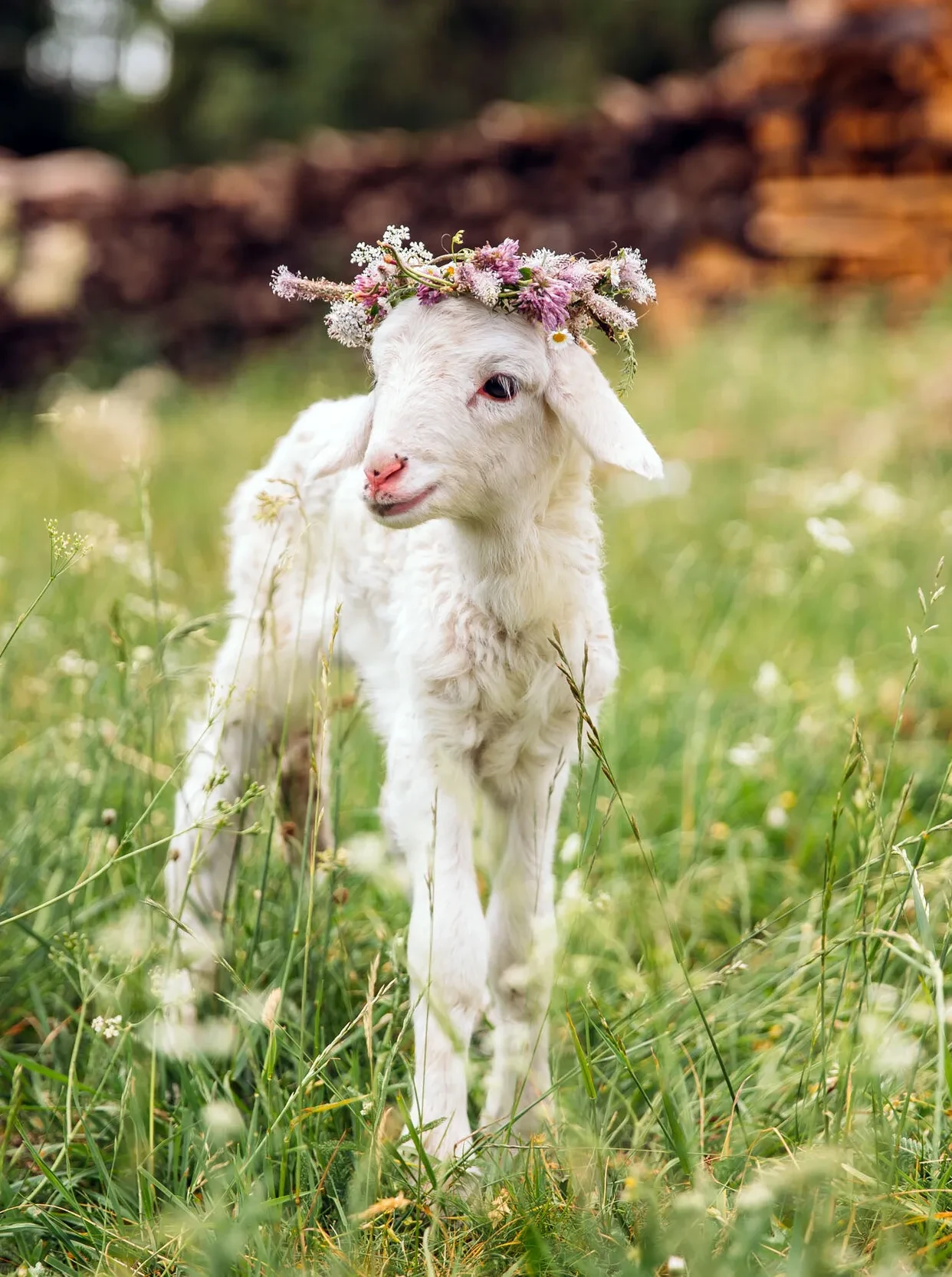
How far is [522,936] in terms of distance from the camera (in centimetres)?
242

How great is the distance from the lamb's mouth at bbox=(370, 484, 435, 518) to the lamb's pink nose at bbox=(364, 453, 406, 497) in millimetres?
23

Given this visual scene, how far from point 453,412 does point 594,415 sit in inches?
9.3

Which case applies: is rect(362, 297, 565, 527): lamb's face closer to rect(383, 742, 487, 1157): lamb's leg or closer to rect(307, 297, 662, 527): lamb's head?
rect(307, 297, 662, 527): lamb's head

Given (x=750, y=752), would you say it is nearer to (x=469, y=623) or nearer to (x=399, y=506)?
(x=469, y=623)

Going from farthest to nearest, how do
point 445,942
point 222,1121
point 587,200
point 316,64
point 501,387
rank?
point 316,64 < point 587,200 < point 445,942 < point 501,387 < point 222,1121

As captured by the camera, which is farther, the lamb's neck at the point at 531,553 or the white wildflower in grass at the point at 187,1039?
the lamb's neck at the point at 531,553

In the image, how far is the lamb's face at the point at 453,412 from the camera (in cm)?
197

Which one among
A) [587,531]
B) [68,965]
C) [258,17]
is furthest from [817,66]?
[258,17]

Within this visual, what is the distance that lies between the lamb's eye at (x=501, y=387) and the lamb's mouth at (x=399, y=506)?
0.21m

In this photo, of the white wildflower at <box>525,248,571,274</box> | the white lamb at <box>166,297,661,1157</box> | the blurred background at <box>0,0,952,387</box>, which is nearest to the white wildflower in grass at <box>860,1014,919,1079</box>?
the white lamb at <box>166,297,661,1157</box>

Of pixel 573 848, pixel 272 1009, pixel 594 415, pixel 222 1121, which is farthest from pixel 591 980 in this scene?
pixel 594 415

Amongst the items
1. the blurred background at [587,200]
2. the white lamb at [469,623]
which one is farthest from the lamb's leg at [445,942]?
the blurred background at [587,200]

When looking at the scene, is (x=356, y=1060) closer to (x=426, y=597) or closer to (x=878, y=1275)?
(x=426, y=597)

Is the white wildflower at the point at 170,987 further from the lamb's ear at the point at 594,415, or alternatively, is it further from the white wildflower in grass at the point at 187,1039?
the lamb's ear at the point at 594,415
